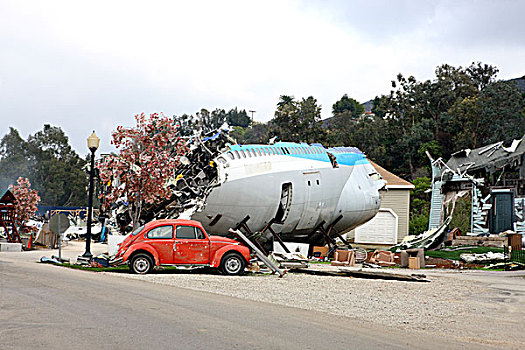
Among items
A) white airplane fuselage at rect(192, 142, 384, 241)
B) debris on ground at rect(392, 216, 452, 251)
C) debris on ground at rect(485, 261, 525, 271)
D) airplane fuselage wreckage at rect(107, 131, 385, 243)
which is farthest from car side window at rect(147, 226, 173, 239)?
debris on ground at rect(392, 216, 452, 251)

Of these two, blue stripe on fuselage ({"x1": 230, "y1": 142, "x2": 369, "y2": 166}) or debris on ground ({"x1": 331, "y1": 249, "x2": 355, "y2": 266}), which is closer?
debris on ground ({"x1": 331, "y1": 249, "x2": 355, "y2": 266})

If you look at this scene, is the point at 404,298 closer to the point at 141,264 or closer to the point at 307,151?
the point at 141,264

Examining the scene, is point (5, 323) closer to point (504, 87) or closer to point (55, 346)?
point (55, 346)

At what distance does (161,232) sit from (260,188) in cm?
1129

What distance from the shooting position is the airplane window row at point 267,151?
29.5 m

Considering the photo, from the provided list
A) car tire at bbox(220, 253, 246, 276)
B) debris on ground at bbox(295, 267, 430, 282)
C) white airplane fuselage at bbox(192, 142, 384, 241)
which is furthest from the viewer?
white airplane fuselage at bbox(192, 142, 384, 241)

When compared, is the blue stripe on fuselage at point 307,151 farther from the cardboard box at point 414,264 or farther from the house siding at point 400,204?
the house siding at point 400,204

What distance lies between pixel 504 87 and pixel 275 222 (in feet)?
191

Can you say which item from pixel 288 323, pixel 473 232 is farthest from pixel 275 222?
pixel 288 323

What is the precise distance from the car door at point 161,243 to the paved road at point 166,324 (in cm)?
521

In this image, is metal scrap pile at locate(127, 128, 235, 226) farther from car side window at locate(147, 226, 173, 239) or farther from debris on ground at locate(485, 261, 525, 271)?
debris on ground at locate(485, 261, 525, 271)

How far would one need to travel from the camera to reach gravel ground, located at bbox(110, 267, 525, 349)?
35.2 ft

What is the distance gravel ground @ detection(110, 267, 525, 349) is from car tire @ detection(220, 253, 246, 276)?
535 millimetres

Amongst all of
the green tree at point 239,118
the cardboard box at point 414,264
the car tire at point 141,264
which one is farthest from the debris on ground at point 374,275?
the green tree at point 239,118
